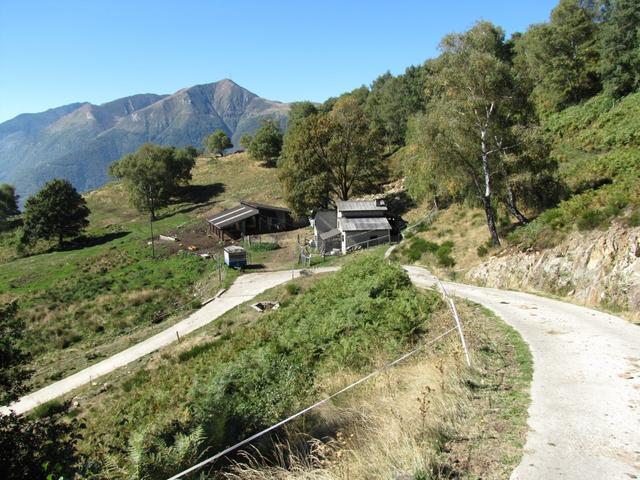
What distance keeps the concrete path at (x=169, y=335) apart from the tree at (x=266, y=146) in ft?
220

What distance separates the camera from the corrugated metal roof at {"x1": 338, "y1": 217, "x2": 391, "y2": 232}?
A: 48.1 m

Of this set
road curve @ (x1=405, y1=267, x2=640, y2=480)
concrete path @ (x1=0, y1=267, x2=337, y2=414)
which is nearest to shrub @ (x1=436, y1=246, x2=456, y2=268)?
concrete path @ (x1=0, y1=267, x2=337, y2=414)

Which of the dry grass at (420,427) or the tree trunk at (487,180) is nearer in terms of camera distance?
the dry grass at (420,427)

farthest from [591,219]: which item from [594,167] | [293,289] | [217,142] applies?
[217,142]

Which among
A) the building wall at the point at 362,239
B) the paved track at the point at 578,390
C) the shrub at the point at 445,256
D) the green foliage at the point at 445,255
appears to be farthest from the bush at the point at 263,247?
the paved track at the point at 578,390

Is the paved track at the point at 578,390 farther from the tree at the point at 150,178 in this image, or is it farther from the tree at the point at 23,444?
the tree at the point at 150,178

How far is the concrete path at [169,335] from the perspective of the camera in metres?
24.2

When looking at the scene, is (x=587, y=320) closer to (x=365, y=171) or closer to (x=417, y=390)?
(x=417, y=390)

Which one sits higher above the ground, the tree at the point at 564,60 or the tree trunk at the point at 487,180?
the tree at the point at 564,60

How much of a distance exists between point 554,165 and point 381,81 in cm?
10250

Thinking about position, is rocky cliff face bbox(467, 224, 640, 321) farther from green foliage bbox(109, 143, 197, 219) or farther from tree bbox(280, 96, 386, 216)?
green foliage bbox(109, 143, 197, 219)

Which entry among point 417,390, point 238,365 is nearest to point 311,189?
point 238,365

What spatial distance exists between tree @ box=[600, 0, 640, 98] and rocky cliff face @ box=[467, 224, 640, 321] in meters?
29.3

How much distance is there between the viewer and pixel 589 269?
1661 cm
